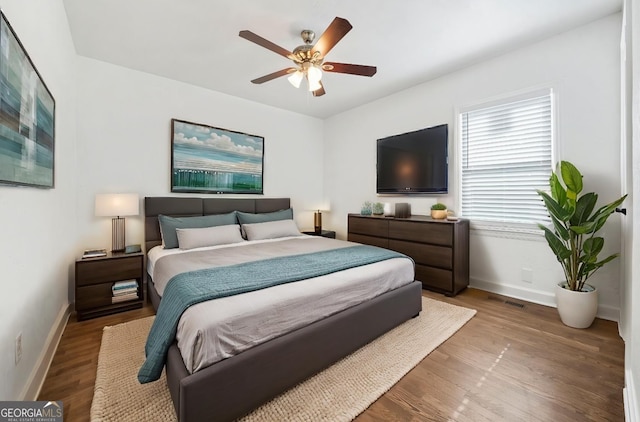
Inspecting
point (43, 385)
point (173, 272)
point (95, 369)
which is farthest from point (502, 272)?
point (43, 385)

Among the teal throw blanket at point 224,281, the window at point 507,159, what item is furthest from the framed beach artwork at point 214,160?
the window at point 507,159

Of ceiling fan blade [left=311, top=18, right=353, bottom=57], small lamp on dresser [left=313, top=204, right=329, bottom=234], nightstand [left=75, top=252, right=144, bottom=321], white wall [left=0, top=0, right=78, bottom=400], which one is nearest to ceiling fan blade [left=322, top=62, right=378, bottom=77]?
A: ceiling fan blade [left=311, top=18, right=353, bottom=57]

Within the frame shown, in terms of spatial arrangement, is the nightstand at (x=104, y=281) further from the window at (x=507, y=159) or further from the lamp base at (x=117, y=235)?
the window at (x=507, y=159)

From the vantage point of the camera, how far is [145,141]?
3.41 metres

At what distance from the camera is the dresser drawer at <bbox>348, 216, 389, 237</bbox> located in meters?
3.79

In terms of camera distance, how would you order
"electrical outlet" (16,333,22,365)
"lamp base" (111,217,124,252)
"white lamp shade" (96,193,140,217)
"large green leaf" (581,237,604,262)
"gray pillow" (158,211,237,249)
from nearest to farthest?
"electrical outlet" (16,333,22,365) < "large green leaf" (581,237,604,262) < "white lamp shade" (96,193,140,217) < "lamp base" (111,217,124,252) < "gray pillow" (158,211,237,249)

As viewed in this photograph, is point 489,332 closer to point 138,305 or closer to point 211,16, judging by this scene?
point 138,305

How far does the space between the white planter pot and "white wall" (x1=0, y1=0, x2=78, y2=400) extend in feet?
12.6

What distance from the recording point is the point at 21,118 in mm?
1354

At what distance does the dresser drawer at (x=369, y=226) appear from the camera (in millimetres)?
3795

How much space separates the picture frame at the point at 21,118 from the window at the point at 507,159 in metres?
3.98

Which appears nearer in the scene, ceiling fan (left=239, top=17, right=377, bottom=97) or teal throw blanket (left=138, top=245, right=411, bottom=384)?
teal throw blanket (left=138, top=245, right=411, bottom=384)

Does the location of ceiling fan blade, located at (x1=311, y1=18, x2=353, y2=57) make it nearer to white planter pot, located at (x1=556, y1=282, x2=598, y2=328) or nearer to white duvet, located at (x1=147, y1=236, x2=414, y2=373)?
white duvet, located at (x1=147, y1=236, x2=414, y2=373)

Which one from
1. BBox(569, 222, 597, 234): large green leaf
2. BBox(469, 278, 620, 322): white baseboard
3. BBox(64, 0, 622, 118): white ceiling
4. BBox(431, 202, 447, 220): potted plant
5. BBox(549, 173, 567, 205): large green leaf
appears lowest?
BBox(469, 278, 620, 322): white baseboard
